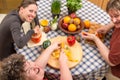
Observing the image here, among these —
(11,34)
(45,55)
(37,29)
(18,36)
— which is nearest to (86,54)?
(45,55)

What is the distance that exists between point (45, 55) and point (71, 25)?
1.32ft

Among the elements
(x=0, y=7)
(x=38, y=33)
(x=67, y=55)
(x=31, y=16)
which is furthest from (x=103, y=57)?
(x=0, y=7)

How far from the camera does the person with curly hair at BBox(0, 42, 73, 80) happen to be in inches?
57.5

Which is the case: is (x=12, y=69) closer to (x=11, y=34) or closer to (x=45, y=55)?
(x=45, y=55)

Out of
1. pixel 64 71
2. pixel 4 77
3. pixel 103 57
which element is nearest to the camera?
pixel 4 77

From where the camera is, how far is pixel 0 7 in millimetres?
3533

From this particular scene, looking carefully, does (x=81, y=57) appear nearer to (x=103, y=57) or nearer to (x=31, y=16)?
(x=103, y=57)

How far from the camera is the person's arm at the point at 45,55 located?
74.6 inches

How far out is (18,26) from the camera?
2.03 m

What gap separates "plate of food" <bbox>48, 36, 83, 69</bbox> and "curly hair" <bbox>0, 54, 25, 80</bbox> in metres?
0.44

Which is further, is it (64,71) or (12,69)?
(64,71)

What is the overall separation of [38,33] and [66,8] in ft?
1.66

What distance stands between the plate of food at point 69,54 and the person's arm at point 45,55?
0.13 ft

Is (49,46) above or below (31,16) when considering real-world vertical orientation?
below
